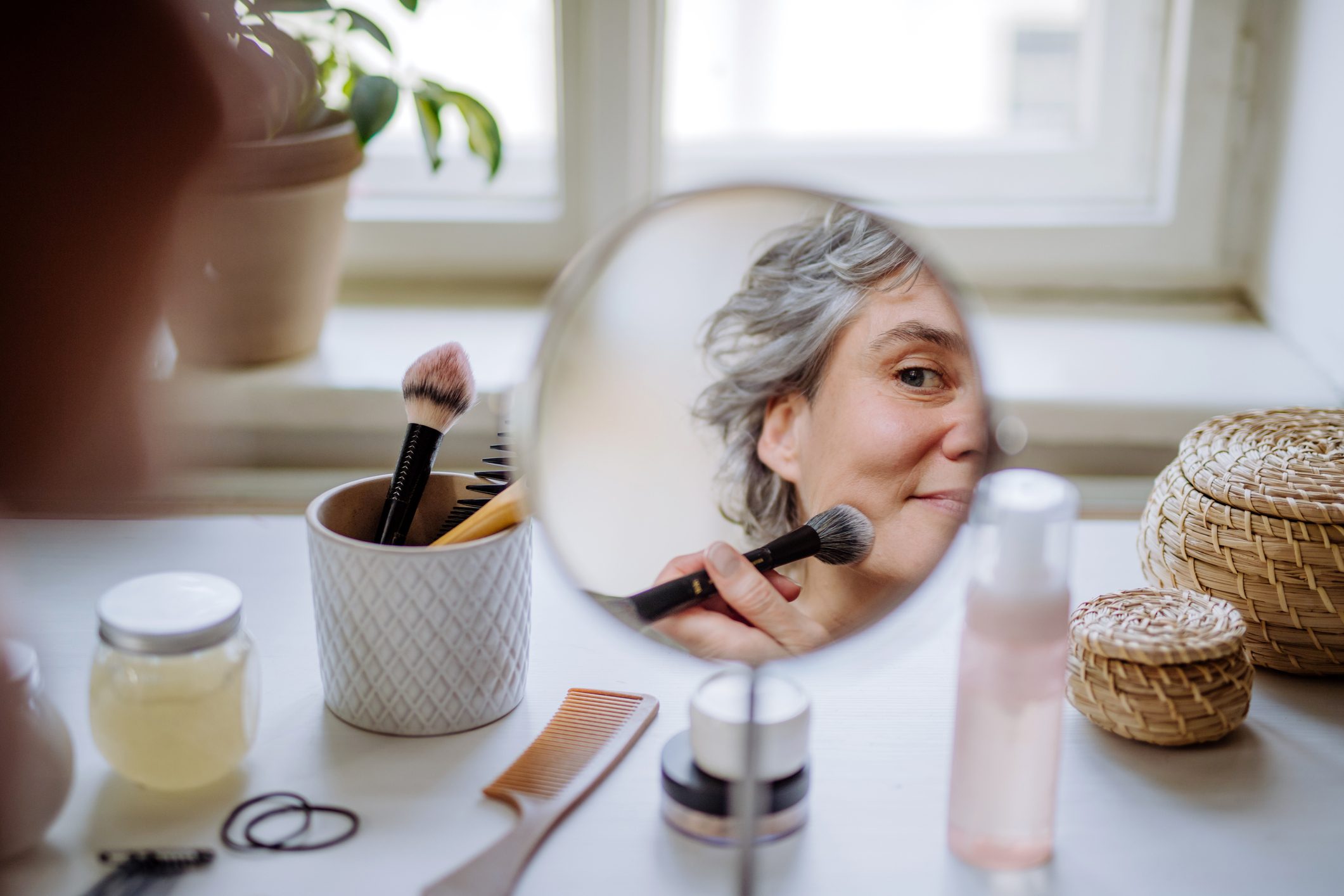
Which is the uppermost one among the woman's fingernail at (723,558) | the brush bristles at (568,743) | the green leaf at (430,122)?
the green leaf at (430,122)

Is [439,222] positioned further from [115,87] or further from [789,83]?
[115,87]

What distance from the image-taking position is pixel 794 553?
19.2 inches

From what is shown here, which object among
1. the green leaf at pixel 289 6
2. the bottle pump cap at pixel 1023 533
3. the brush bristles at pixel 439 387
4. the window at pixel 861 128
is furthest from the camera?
the window at pixel 861 128

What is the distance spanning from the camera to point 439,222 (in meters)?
1.03

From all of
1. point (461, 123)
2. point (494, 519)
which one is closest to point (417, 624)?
point (494, 519)

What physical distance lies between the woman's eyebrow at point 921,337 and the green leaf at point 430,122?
0.51 meters

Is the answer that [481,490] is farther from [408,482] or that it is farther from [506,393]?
[506,393]

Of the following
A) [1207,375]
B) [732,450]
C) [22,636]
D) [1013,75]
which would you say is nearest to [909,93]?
[1013,75]

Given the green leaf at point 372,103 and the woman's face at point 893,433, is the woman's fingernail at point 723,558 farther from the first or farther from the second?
the green leaf at point 372,103

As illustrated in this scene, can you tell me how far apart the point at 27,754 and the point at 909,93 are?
0.87 meters

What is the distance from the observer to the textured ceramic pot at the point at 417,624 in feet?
1.66

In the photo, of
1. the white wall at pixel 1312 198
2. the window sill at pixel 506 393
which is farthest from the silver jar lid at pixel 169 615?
the white wall at pixel 1312 198

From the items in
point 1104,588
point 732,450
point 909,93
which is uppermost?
point 909,93

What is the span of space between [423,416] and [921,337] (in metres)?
0.23
